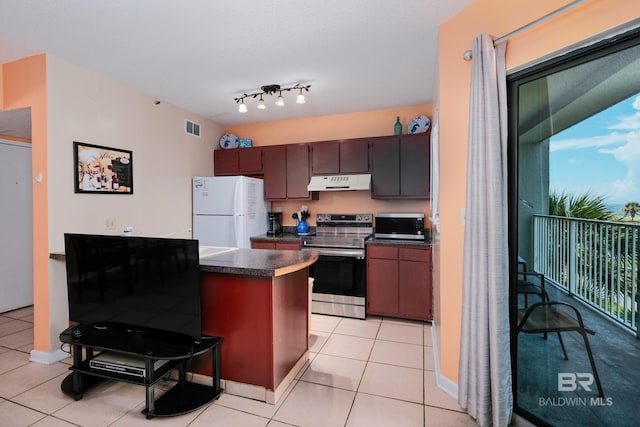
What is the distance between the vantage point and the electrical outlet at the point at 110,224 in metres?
2.96

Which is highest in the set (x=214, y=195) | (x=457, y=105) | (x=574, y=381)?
(x=457, y=105)

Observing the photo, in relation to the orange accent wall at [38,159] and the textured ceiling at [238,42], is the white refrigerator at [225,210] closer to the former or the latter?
the textured ceiling at [238,42]

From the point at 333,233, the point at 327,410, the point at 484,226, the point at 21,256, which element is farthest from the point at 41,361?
the point at 484,226

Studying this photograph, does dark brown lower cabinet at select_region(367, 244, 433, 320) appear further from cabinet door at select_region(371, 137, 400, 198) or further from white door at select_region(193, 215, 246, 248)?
white door at select_region(193, 215, 246, 248)

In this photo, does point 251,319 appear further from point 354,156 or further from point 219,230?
point 354,156

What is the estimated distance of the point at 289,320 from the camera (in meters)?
2.21

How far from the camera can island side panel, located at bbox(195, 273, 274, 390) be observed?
1.99m

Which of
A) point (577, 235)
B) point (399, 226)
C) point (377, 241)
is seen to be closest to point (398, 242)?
point (377, 241)

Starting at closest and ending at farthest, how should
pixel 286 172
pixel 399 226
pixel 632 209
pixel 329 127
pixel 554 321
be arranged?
pixel 632 209 < pixel 554 321 < pixel 399 226 < pixel 286 172 < pixel 329 127

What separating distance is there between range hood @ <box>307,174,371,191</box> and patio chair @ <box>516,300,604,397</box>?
7.28ft

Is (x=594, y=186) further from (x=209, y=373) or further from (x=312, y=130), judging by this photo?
(x=312, y=130)

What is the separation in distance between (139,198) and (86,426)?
219 centimetres

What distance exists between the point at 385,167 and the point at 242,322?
2.56m

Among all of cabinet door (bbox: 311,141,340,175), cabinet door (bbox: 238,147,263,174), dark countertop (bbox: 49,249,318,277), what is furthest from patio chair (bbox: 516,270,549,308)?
cabinet door (bbox: 238,147,263,174)
